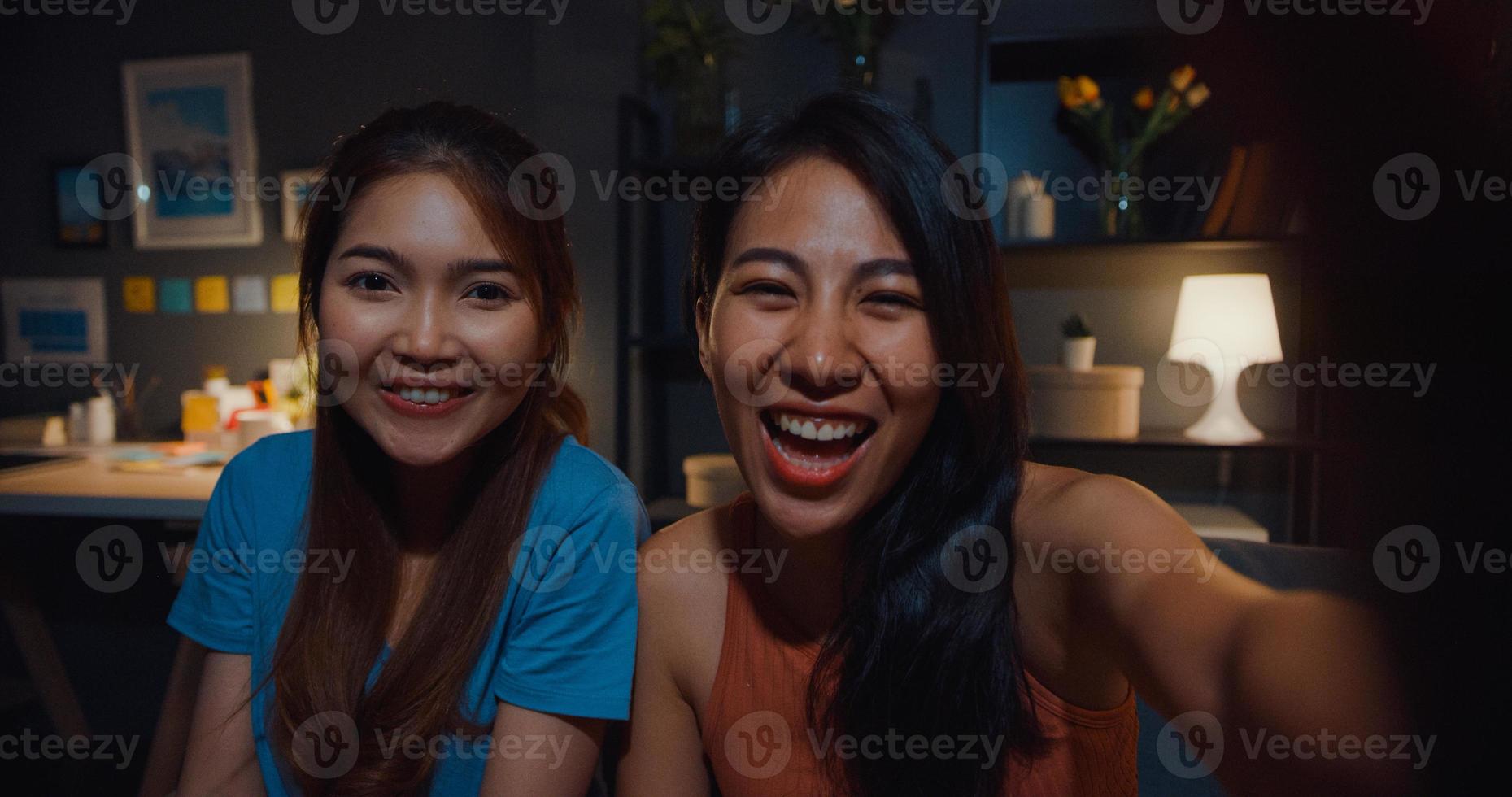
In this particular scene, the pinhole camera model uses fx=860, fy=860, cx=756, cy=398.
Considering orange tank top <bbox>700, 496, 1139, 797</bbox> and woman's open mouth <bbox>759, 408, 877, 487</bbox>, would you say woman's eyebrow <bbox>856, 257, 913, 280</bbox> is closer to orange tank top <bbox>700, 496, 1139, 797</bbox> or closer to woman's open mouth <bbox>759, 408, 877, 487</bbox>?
woman's open mouth <bbox>759, 408, 877, 487</bbox>

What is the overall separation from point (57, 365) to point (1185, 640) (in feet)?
12.6

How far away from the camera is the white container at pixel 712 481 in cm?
235

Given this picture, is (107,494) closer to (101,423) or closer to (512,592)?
(101,423)

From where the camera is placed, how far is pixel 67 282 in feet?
10.3

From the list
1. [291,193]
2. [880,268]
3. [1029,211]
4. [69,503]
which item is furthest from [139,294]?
[880,268]

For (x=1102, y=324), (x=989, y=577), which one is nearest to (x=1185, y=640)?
(x=989, y=577)

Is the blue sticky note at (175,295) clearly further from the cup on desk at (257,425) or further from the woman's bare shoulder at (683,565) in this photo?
the woman's bare shoulder at (683,565)
